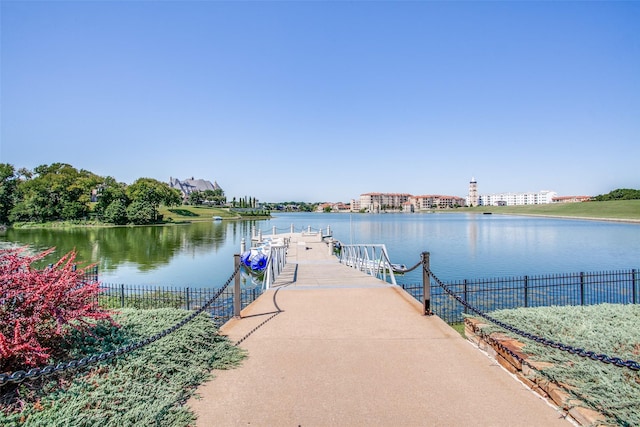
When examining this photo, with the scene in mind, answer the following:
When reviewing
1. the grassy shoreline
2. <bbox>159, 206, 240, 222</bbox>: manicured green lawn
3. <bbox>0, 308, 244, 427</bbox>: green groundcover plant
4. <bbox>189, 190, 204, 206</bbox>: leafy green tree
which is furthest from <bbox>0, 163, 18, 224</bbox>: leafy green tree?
the grassy shoreline

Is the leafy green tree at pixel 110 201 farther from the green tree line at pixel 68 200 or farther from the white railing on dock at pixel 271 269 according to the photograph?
the white railing on dock at pixel 271 269

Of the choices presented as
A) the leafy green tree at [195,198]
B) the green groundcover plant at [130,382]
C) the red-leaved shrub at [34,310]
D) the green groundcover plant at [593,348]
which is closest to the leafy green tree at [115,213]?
the leafy green tree at [195,198]

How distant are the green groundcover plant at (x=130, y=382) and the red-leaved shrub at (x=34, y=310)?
29 centimetres

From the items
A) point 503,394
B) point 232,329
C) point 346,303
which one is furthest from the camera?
point 346,303

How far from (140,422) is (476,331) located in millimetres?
5012

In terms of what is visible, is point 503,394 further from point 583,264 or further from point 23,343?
point 583,264

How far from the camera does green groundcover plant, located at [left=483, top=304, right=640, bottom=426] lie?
11.4ft

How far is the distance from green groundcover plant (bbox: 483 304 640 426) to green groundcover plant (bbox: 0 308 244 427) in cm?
410

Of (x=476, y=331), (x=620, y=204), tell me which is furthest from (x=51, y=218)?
(x=620, y=204)

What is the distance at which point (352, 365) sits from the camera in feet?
16.3

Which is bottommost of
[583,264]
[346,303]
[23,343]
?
[583,264]

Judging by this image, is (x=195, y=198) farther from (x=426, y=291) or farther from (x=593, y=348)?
(x=593, y=348)

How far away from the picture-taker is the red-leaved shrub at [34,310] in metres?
3.51

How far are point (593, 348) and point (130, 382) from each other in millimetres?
5654
